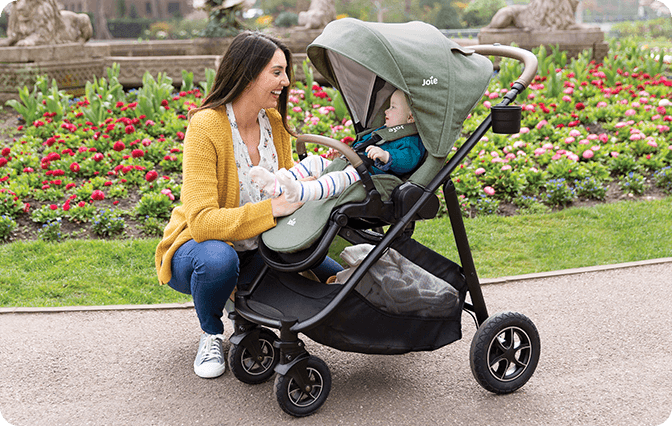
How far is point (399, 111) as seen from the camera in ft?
8.48

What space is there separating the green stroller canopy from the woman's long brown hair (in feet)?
0.72

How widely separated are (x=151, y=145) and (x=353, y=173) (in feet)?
11.9

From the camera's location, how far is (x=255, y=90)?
2.80 m

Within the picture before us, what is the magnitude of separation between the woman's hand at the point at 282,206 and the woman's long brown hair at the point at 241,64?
51 centimetres

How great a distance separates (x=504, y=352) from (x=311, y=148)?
328 centimetres

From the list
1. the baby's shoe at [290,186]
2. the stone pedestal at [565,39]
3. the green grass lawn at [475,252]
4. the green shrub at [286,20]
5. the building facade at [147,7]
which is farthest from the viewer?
the building facade at [147,7]

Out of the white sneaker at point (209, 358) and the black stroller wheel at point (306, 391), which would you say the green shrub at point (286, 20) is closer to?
the white sneaker at point (209, 358)

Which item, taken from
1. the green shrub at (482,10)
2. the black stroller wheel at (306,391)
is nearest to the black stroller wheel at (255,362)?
the black stroller wheel at (306,391)

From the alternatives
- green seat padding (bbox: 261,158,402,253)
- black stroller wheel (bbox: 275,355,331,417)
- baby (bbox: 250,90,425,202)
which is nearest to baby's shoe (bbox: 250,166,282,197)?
baby (bbox: 250,90,425,202)

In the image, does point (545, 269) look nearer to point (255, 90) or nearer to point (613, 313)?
point (613, 313)

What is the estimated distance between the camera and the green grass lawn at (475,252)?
3934 mm

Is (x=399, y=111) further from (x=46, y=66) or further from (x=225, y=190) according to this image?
(x=46, y=66)

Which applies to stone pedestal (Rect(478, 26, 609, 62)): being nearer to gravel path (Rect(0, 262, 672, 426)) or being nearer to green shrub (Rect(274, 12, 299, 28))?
gravel path (Rect(0, 262, 672, 426))

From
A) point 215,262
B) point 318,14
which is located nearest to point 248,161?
point 215,262
